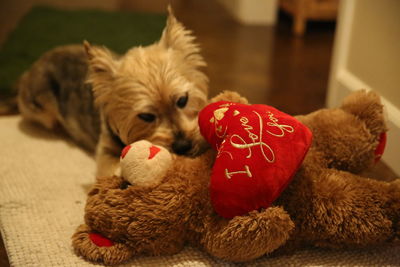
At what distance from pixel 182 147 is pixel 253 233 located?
1.94 ft

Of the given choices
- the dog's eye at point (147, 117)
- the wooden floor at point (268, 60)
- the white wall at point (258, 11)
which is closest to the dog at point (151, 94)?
the dog's eye at point (147, 117)

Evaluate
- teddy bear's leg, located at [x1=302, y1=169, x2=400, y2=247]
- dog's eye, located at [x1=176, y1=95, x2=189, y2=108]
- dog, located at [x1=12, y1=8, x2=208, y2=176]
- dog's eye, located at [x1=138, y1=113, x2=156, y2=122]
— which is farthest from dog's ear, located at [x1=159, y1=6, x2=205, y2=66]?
teddy bear's leg, located at [x1=302, y1=169, x2=400, y2=247]

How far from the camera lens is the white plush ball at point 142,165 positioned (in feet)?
4.34

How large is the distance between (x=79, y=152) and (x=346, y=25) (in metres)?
1.57

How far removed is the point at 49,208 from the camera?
5.57 ft

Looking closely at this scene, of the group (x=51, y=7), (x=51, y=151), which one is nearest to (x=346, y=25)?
(x=51, y=151)

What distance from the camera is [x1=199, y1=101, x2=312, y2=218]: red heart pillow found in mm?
1170

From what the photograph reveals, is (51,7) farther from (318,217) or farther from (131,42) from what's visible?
(318,217)

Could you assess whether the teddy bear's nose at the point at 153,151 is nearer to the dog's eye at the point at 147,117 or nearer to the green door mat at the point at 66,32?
the dog's eye at the point at 147,117

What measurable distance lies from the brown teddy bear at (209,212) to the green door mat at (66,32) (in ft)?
6.20

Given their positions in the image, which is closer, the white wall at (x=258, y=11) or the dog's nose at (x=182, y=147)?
the dog's nose at (x=182, y=147)

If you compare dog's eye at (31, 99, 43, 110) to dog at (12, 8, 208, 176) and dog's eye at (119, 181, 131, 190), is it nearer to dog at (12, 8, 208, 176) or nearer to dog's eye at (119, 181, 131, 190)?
dog at (12, 8, 208, 176)

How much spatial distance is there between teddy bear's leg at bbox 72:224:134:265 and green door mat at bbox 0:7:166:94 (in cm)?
184

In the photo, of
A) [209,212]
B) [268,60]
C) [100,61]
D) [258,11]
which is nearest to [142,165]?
[209,212]
